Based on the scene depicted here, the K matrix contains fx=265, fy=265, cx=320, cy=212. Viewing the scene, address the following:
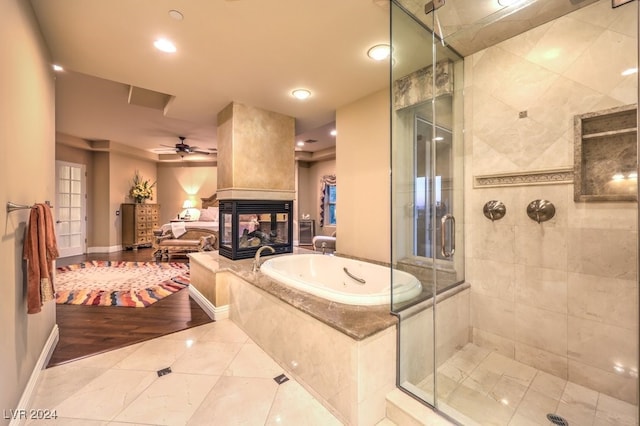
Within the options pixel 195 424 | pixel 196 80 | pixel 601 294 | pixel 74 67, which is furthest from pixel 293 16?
pixel 601 294

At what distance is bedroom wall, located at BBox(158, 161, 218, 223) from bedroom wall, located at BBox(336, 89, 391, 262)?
17.9 feet

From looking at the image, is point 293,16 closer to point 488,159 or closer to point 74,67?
point 488,159

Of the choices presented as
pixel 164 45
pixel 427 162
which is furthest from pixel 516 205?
pixel 164 45

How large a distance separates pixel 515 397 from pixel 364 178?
218cm

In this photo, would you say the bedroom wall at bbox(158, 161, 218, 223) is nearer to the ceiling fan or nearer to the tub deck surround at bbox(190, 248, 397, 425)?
the ceiling fan

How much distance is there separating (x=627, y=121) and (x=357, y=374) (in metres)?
2.13

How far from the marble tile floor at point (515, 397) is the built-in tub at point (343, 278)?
21.4 inches

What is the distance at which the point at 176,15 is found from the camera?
69.0 inches

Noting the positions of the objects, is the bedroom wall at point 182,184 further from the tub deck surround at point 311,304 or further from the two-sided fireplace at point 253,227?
the tub deck surround at point 311,304

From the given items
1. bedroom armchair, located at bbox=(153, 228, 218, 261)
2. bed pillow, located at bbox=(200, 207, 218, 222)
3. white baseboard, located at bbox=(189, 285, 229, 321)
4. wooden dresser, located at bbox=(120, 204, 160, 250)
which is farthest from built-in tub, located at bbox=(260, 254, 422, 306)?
wooden dresser, located at bbox=(120, 204, 160, 250)

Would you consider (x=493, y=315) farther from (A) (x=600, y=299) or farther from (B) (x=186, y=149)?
(B) (x=186, y=149)

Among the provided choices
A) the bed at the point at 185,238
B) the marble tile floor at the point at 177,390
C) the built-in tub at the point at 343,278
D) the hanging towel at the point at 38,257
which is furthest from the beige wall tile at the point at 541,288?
the bed at the point at 185,238

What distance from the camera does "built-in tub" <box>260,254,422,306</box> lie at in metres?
1.78

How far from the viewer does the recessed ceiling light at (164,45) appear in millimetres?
2020
